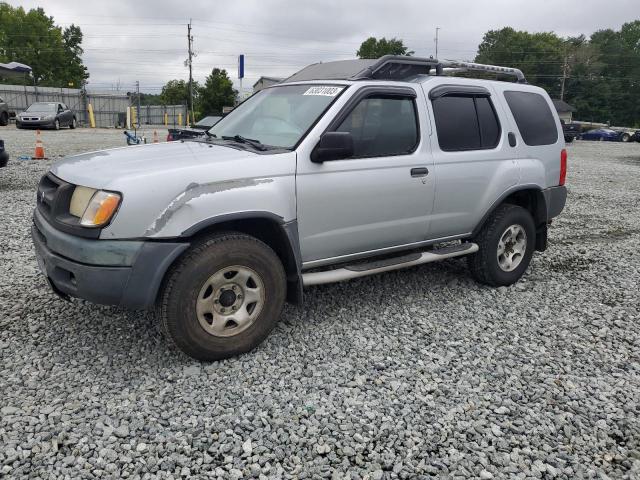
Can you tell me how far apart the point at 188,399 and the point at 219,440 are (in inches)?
17.0

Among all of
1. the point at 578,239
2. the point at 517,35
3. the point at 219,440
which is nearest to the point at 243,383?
the point at 219,440

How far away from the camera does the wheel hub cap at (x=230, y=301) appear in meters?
3.27

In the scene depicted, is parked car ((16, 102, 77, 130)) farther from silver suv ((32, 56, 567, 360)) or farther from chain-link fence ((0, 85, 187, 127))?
silver suv ((32, 56, 567, 360))

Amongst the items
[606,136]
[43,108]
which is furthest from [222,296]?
[606,136]

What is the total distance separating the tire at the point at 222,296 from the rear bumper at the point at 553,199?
3.10 m

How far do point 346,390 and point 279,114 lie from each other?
2.21 meters

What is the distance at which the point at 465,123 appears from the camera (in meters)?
4.55

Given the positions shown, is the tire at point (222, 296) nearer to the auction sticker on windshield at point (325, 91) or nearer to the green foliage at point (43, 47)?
the auction sticker on windshield at point (325, 91)

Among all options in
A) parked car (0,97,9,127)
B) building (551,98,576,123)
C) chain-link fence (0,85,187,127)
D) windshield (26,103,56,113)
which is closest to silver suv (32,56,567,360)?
parked car (0,97,9,127)

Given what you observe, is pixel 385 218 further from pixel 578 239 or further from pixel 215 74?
pixel 215 74

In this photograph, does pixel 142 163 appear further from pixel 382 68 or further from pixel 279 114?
pixel 382 68

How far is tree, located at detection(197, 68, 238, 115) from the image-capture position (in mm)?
51969

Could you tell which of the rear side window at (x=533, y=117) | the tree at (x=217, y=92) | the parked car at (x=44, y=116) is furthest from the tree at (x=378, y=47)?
the rear side window at (x=533, y=117)

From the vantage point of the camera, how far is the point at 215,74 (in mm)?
52344
